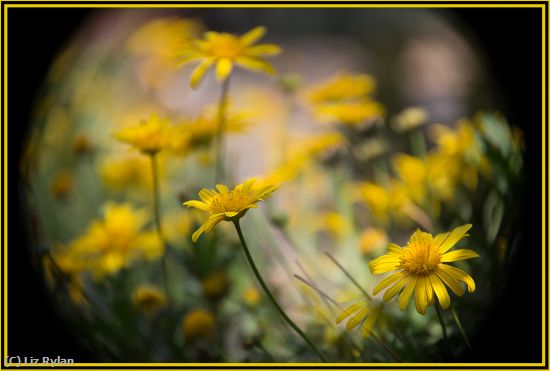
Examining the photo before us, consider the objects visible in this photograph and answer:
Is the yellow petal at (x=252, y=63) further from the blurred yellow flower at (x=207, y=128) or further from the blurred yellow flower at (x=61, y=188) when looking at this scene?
the blurred yellow flower at (x=61, y=188)

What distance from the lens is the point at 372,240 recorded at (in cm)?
71

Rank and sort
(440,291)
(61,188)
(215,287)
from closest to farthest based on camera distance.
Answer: (440,291) < (215,287) < (61,188)

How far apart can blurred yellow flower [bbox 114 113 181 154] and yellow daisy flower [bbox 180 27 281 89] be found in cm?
7

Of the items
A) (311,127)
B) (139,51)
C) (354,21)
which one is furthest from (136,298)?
(354,21)

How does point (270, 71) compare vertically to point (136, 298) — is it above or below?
above

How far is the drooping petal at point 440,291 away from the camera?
41cm

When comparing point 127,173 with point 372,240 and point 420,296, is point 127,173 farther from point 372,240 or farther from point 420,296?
point 420,296

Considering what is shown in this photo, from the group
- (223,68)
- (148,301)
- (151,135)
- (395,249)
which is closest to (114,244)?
(148,301)

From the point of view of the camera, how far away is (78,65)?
0.94 m

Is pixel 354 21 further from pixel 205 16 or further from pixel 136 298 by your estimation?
pixel 136 298

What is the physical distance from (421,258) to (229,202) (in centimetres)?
16

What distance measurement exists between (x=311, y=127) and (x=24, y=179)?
3.58 feet

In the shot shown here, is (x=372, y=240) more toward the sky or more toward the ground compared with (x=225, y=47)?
more toward the ground
